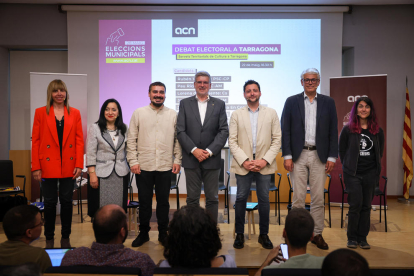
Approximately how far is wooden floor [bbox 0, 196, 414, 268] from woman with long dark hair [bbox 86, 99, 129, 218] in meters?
0.56

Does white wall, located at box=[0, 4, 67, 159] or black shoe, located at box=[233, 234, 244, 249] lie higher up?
white wall, located at box=[0, 4, 67, 159]

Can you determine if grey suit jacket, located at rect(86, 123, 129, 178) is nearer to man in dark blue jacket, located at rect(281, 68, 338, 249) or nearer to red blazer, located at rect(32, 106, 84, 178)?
red blazer, located at rect(32, 106, 84, 178)

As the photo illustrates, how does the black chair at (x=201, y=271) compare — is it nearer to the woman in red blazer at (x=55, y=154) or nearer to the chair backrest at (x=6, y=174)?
the woman in red blazer at (x=55, y=154)

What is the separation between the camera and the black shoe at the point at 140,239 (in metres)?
3.09

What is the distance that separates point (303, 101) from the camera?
3.20 meters

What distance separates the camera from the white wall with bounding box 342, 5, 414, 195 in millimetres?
5887

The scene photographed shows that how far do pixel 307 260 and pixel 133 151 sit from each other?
7.09 ft

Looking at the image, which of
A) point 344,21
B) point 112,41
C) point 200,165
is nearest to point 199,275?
point 200,165

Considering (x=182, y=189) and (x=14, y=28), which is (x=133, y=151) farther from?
(x=14, y=28)

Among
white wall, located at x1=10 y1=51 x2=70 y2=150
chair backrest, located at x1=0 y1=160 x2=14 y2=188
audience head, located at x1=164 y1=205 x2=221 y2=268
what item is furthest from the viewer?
white wall, located at x1=10 y1=51 x2=70 y2=150

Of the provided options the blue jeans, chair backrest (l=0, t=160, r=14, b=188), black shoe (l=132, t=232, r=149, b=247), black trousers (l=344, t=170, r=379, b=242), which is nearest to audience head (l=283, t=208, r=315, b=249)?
the blue jeans

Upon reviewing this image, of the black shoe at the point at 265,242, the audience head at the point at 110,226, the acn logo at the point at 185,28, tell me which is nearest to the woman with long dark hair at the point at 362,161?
the black shoe at the point at 265,242

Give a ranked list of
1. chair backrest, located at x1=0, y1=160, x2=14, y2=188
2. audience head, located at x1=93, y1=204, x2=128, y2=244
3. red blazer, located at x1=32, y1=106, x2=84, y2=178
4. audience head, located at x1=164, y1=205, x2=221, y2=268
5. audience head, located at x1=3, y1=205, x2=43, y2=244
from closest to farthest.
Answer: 1. audience head, located at x1=164, y1=205, x2=221, y2=268
2. audience head, located at x1=93, y1=204, x2=128, y2=244
3. audience head, located at x1=3, y1=205, x2=43, y2=244
4. red blazer, located at x1=32, y1=106, x2=84, y2=178
5. chair backrest, located at x1=0, y1=160, x2=14, y2=188

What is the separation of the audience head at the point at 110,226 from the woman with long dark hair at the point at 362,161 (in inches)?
95.9
